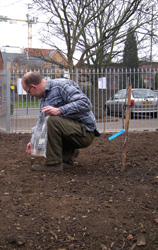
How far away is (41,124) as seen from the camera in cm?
330

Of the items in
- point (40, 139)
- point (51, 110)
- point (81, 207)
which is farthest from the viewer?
point (40, 139)

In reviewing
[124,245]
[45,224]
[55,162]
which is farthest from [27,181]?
[124,245]

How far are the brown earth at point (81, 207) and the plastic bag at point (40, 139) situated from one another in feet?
0.86

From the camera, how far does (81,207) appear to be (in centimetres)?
231

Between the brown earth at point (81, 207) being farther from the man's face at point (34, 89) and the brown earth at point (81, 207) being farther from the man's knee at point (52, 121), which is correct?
the man's face at point (34, 89)

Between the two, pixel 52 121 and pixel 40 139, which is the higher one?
pixel 52 121

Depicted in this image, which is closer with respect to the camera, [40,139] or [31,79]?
[31,79]

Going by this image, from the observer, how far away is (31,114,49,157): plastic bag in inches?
127

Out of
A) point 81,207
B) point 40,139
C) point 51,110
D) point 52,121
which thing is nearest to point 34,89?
point 51,110

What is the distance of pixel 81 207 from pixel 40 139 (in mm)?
1185

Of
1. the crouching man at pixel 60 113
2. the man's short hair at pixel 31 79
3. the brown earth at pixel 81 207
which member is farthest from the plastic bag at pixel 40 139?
the man's short hair at pixel 31 79

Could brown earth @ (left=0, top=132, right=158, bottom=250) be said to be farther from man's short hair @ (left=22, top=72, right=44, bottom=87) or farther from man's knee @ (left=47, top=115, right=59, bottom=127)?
man's short hair @ (left=22, top=72, right=44, bottom=87)

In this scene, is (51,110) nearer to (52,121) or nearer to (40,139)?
(52,121)

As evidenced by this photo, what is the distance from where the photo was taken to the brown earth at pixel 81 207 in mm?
1852
